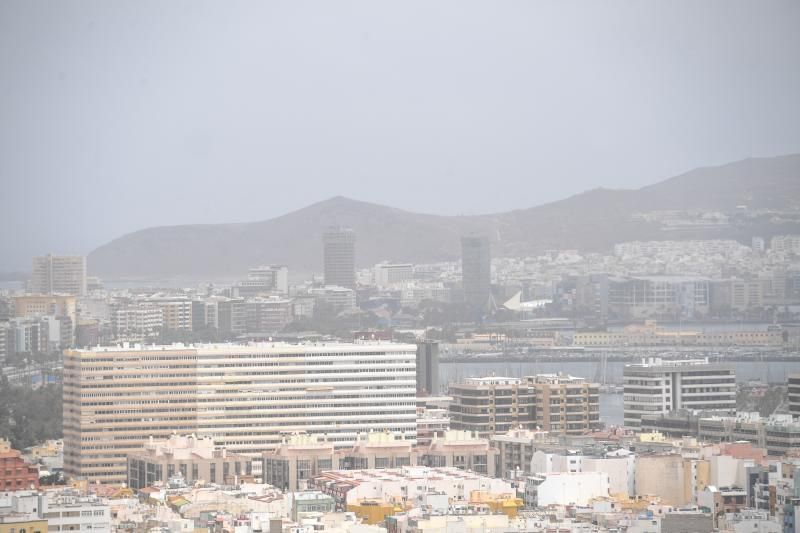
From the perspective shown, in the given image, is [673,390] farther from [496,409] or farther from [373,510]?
[373,510]

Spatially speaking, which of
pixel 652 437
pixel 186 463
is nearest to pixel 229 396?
pixel 186 463

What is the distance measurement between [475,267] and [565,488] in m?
84.3

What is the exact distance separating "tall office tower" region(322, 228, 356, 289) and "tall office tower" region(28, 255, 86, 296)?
1512 cm

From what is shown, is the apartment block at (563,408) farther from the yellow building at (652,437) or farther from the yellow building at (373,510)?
the yellow building at (373,510)

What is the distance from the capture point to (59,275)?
110 m

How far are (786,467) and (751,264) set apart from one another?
75.1 meters

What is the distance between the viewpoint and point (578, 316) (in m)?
110

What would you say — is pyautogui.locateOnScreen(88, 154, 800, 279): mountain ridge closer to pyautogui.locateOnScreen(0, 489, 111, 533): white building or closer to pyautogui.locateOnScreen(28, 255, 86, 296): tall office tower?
pyautogui.locateOnScreen(28, 255, 86, 296): tall office tower

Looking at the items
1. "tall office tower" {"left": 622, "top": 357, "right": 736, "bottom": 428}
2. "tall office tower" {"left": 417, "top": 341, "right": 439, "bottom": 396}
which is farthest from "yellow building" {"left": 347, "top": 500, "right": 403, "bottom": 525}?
"tall office tower" {"left": 417, "top": 341, "right": 439, "bottom": 396}

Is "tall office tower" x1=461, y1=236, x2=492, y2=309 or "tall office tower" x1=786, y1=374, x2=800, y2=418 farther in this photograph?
"tall office tower" x1=461, y1=236, x2=492, y2=309

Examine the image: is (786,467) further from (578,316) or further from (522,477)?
(578,316)

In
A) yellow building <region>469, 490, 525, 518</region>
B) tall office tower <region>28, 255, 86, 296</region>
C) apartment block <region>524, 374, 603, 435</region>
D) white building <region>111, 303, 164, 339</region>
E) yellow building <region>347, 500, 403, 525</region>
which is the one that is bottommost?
yellow building <region>347, 500, 403, 525</region>

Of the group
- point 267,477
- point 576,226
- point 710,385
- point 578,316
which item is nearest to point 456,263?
point 576,226

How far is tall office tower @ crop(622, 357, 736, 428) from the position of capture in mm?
49500
